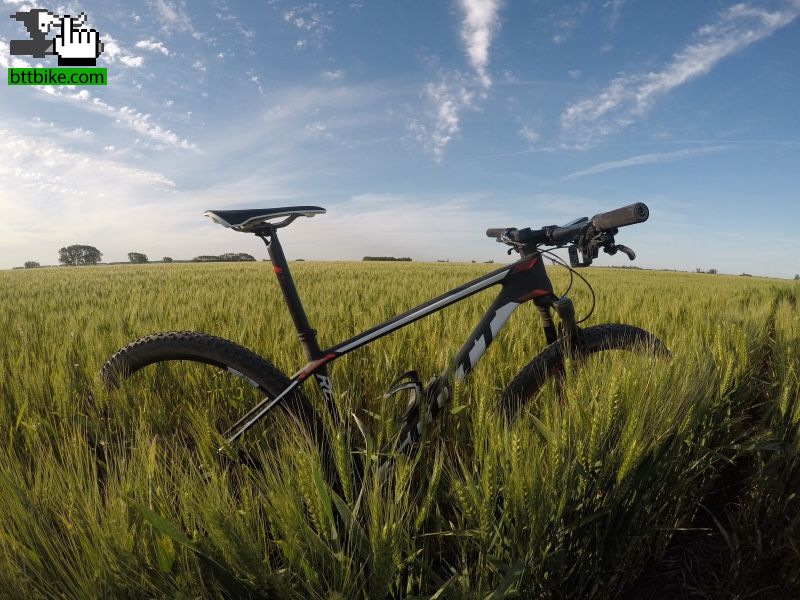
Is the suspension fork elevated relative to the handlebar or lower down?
lower down

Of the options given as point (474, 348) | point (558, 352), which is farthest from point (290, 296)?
point (558, 352)

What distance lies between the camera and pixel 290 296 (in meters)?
1.50

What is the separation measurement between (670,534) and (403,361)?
1175 mm

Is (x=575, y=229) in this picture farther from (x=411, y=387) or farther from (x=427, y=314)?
(x=411, y=387)

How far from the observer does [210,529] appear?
2.31 feet

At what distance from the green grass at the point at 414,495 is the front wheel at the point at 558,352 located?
0.07 metres

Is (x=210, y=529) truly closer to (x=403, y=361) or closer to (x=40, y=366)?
(x=403, y=361)

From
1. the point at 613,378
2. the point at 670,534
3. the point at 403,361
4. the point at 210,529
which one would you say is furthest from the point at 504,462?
the point at 403,361

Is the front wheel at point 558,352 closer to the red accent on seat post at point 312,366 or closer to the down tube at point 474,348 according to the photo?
the down tube at point 474,348

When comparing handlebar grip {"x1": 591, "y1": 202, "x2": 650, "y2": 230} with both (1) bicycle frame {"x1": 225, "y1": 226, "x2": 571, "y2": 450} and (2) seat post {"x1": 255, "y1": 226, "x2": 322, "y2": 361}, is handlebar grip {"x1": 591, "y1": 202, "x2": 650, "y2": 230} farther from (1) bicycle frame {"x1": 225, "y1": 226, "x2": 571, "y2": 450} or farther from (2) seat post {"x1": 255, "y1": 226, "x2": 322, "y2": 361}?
(2) seat post {"x1": 255, "y1": 226, "x2": 322, "y2": 361}

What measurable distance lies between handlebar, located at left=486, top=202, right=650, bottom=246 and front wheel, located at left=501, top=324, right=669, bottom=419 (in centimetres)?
40

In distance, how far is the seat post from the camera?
4.90ft

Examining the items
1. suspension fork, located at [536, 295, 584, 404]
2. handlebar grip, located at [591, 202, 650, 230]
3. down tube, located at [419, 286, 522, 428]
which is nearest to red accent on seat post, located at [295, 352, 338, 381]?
down tube, located at [419, 286, 522, 428]

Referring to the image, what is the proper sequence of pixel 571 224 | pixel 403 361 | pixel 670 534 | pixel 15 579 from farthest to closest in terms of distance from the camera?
pixel 403 361, pixel 571 224, pixel 670 534, pixel 15 579
